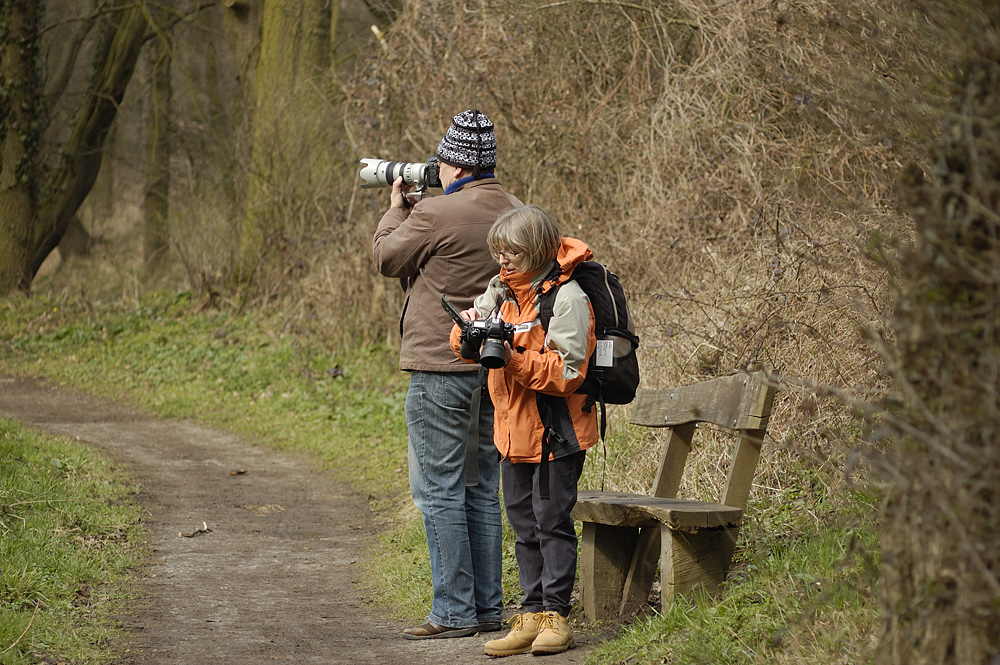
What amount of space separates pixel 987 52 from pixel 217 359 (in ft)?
37.0

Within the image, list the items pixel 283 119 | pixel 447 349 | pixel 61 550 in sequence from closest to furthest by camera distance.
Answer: pixel 447 349 → pixel 61 550 → pixel 283 119

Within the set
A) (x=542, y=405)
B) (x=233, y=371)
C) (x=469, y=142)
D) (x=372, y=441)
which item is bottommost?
(x=233, y=371)

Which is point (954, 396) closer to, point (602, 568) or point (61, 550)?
point (602, 568)

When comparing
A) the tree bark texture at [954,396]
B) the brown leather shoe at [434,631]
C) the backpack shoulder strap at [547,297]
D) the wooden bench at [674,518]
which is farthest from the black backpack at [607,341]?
the tree bark texture at [954,396]

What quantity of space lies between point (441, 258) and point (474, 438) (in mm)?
794

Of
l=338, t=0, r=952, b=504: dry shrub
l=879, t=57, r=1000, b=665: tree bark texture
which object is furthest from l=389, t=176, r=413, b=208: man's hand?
l=879, t=57, r=1000, b=665: tree bark texture

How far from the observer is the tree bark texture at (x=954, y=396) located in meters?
2.22

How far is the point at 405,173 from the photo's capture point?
4.72 meters

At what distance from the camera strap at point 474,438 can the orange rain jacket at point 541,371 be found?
0.19ft

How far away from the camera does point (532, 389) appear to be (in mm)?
4059

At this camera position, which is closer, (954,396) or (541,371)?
(954,396)

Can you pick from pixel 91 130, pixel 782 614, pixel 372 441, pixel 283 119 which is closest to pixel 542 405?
pixel 782 614

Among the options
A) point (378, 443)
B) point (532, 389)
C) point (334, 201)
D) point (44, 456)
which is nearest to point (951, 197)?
point (532, 389)

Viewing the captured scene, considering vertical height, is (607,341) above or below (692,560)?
above
